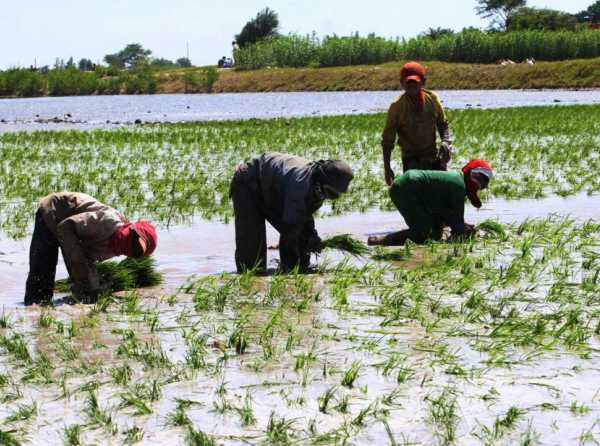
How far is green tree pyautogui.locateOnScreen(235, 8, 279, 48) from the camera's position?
89.1 meters

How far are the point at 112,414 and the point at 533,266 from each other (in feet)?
12.2

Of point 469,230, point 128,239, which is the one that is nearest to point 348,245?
point 469,230

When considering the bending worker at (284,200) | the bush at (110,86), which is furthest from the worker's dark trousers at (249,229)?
the bush at (110,86)

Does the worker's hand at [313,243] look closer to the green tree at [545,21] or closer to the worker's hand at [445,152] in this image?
the worker's hand at [445,152]

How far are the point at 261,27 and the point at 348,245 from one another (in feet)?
274

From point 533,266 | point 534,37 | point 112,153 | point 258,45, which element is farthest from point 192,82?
point 533,266

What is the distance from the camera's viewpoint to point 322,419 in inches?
157

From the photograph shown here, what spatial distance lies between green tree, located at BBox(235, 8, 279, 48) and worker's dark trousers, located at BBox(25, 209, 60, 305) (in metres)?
83.9

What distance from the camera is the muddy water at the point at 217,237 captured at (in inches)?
294

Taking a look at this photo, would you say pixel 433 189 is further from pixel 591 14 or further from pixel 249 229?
pixel 591 14

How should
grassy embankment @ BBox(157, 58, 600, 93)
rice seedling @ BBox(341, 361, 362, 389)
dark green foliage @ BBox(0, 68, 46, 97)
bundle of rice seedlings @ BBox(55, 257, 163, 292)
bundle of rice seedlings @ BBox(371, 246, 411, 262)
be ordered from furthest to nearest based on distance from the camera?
dark green foliage @ BBox(0, 68, 46, 97)
grassy embankment @ BBox(157, 58, 600, 93)
bundle of rice seedlings @ BBox(371, 246, 411, 262)
bundle of rice seedlings @ BBox(55, 257, 163, 292)
rice seedling @ BBox(341, 361, 362, 389)

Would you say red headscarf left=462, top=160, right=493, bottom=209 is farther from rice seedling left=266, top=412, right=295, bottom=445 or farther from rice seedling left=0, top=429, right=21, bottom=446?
rice seedling left=0, top=429, right=21, bottom=446

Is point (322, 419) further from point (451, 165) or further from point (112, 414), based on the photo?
point (451, 165)

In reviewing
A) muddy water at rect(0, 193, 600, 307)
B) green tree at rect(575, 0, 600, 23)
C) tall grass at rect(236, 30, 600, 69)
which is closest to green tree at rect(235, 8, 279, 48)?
tall grass at rect(236, 30, 600, 69)
